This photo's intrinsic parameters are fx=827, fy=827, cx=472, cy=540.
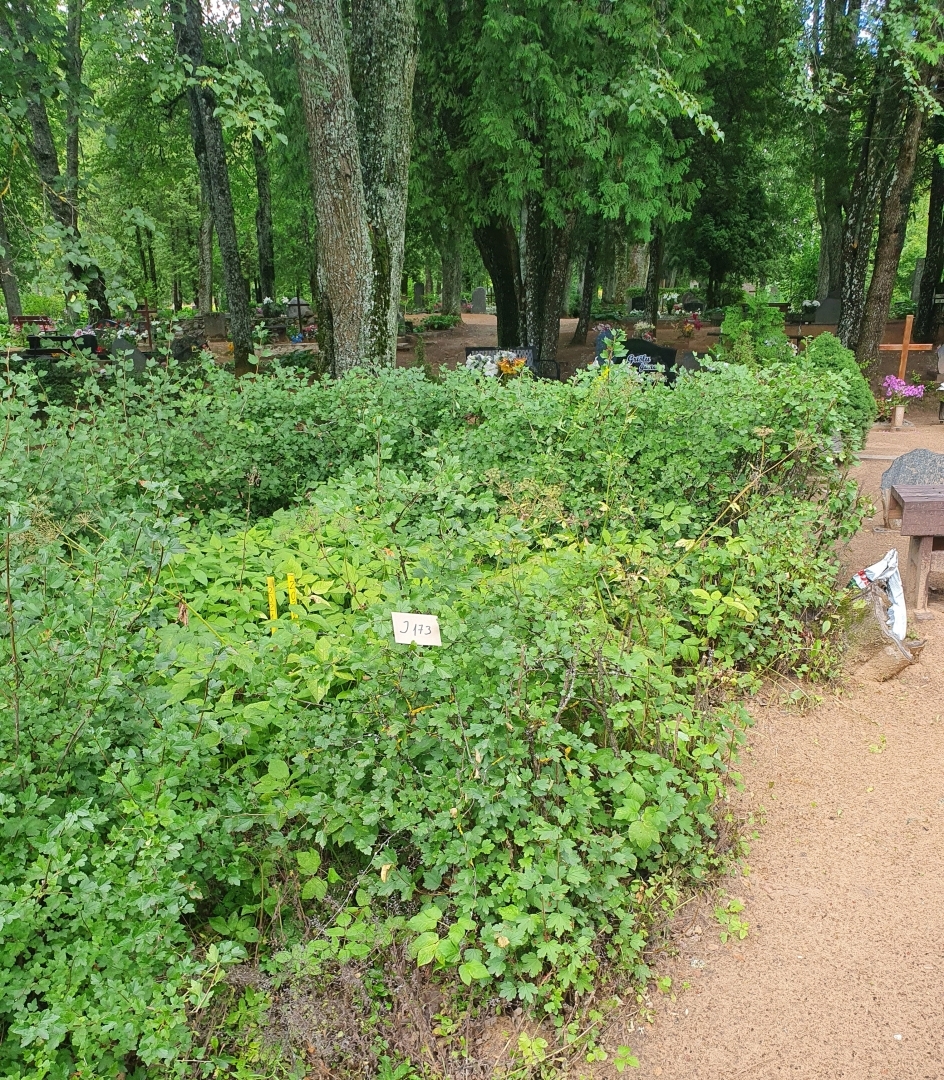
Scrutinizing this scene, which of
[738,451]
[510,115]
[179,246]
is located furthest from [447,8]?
[179,246]

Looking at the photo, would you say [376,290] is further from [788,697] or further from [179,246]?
[179,246]

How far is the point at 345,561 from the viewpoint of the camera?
374cm

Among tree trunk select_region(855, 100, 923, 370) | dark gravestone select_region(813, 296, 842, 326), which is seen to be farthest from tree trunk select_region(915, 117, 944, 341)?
tree trunk select_region(855, 100, 923, 370)

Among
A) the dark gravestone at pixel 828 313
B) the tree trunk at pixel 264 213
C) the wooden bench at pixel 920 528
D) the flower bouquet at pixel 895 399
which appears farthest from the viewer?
the dark gravestone at pixel 828 313

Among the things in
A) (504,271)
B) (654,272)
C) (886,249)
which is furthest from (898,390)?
(654,272)

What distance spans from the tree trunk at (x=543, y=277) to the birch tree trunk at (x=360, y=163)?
5664 mm

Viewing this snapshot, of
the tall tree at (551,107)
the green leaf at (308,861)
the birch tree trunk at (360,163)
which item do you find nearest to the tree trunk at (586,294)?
the tall tree at (551,107)

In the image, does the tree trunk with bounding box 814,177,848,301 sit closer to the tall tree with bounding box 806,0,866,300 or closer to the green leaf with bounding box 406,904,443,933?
the tall tree with bounding box 806,0,866,300

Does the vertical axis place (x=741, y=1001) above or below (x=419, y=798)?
below

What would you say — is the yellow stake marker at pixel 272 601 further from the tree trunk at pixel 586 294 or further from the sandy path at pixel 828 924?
the tree trunk at pixel 586 294

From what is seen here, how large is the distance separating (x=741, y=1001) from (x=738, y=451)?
129 inches

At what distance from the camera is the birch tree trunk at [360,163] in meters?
7.05

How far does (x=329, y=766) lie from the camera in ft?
8.57

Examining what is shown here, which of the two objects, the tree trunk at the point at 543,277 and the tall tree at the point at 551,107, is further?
the tree trunk at the point at 543,277
